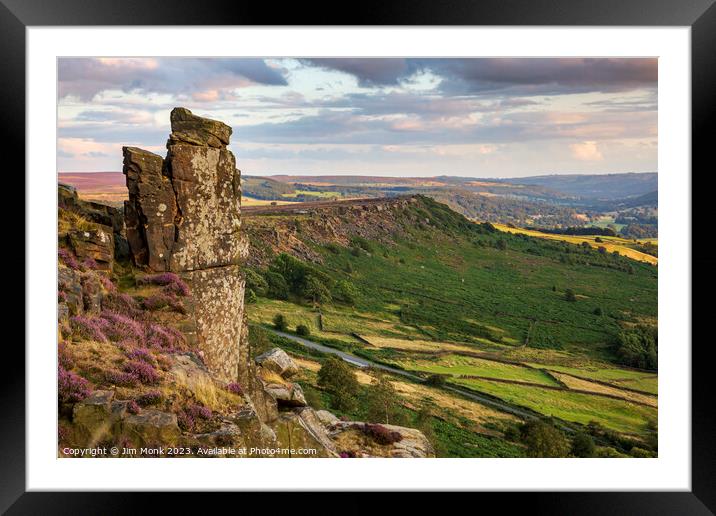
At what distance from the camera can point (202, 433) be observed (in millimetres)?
6211

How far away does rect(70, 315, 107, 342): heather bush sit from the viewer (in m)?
6.55

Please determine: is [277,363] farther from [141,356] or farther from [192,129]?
[192,129]

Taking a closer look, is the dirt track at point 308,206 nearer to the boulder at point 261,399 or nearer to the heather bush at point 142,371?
the boulder at point 261,399

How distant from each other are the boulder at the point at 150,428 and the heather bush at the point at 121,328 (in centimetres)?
111

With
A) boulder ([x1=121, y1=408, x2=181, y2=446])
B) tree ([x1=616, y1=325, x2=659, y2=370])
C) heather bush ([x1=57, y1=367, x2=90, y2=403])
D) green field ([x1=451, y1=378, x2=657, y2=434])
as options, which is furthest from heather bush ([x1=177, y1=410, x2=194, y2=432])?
tree ([x1=616, y1=325, x2=659, y2=370])

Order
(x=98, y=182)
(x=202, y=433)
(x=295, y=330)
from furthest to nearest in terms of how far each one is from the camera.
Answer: (x=295, y=330), (x=98, y=182), (x=202, y=433)

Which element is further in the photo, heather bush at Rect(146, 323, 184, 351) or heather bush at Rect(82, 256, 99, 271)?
heather bush at Rect(82, 256, 99, 271)

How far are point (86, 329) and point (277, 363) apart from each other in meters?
3.94

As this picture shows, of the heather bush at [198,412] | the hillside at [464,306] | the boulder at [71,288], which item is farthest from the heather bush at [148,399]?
the hillside at [464,306]

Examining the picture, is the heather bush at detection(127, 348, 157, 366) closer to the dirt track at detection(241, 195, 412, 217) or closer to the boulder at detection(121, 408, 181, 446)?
the boulder at detection(121, 408, 181, 446)

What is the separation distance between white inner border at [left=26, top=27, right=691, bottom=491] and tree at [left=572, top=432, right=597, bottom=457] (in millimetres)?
8438

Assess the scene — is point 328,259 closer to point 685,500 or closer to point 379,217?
point 379,217
